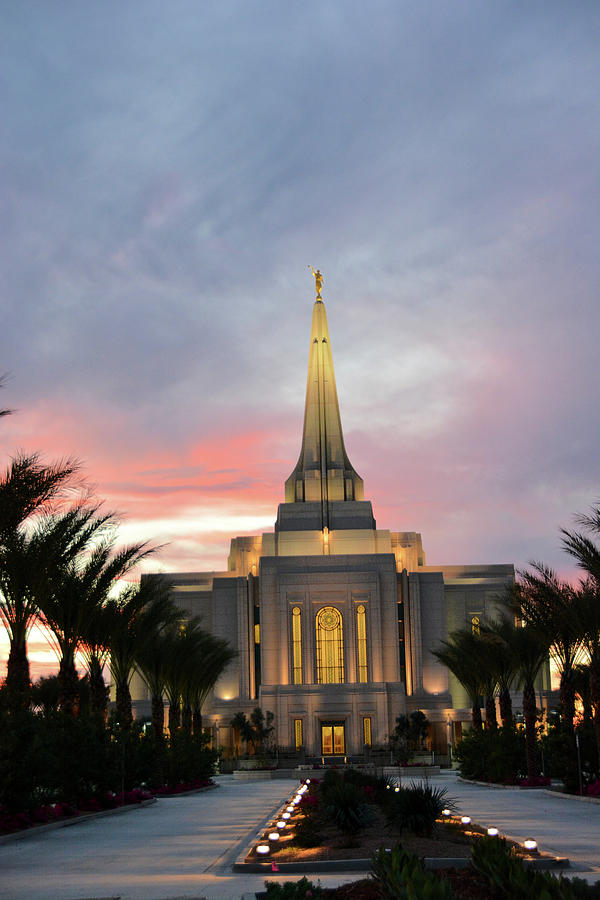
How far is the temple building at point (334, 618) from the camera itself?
6606 cm

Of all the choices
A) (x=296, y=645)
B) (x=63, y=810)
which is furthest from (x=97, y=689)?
(x=296, y=645)

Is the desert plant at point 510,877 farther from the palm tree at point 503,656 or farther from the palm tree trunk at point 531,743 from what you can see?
the palm tree at point 503,656

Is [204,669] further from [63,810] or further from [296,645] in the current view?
[63,810]

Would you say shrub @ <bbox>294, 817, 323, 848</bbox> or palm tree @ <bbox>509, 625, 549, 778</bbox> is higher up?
palm tree @ <bbox>509, 625, 549, 778</bbox>

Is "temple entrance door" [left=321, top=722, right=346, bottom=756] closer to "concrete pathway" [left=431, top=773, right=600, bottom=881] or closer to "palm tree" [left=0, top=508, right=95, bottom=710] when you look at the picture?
"concrete pathway" [left=431, top=773, right=600, bottom=881]

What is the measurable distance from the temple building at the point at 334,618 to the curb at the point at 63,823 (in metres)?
39.3

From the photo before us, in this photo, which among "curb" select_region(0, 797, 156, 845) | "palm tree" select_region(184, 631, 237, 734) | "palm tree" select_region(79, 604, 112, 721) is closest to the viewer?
"curb" select_region(0, 797, 156, 845)

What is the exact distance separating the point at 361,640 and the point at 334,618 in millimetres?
2323

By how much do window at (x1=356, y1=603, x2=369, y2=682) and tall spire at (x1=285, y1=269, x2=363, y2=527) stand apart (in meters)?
8.05

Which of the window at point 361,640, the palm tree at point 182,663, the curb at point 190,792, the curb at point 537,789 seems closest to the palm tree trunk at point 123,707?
the curb at point 190,792

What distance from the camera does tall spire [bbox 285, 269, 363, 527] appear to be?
77.0 metres

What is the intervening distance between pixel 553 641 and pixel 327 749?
37.9 metres

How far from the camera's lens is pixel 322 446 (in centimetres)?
7875

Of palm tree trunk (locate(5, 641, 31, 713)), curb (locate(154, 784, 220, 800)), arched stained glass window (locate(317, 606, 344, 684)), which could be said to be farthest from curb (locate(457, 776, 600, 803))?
arched stained glass window (locate(317, 606, 344, 684))
